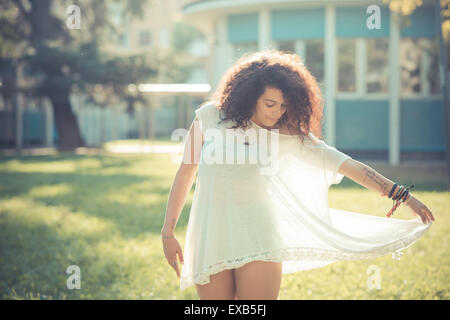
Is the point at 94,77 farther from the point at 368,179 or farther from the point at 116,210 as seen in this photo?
the point at 368,179

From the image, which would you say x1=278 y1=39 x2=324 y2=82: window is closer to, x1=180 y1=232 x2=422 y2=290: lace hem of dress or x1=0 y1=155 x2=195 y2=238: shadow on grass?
x1=0 y1=155 x2=195 y2=238: shadow on grass

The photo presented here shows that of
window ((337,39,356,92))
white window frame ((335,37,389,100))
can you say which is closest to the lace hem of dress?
white window frame ((335,37,389,100))

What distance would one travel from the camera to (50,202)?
30.4ft

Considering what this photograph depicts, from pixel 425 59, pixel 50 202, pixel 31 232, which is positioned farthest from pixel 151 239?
pixel 425 59

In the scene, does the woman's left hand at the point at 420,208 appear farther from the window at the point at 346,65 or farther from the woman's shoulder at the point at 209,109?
the window at the point at 346,65


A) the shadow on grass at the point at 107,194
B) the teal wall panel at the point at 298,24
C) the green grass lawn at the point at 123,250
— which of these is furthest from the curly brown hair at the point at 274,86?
the teal wall panel at the point at 298,24

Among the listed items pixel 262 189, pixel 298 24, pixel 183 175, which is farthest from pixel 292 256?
pixel 298 24

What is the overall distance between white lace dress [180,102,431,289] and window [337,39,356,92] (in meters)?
13.8

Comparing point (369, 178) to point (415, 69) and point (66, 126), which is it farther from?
point (66, 126)

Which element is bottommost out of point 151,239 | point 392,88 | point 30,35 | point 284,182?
point 151,239

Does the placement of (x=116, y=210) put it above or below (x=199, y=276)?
below

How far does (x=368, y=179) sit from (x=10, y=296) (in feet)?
11.5

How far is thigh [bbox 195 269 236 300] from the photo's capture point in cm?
258

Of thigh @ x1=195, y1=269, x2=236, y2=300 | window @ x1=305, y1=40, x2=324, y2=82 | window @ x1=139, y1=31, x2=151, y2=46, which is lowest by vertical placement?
thigh @ x1=195, y1=269, x2=236, y2=300
